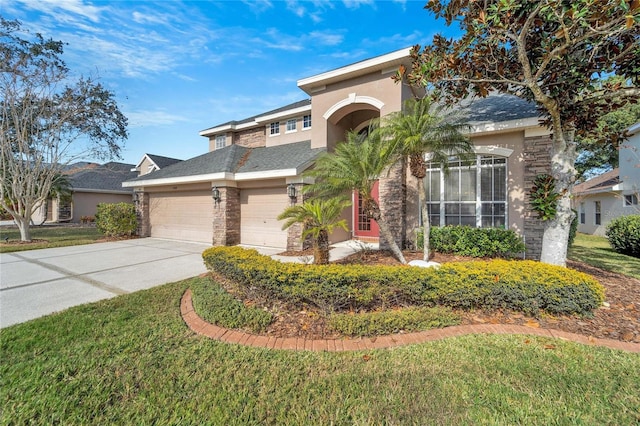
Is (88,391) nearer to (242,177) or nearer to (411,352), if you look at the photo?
(411,352)

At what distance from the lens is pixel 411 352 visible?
331 centimetres

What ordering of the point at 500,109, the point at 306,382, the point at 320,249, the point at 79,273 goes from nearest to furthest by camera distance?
the point at 306,382, the point at 320,249, the point at 79,273, the point at 500,109

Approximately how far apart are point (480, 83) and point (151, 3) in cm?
832

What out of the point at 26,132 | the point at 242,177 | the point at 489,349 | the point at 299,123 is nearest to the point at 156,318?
the point at 489,349

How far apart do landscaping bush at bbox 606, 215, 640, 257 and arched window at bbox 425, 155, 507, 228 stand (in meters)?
6.35

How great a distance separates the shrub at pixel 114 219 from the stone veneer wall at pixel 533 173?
1783 centimetres

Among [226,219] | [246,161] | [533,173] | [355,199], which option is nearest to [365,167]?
[533,173]

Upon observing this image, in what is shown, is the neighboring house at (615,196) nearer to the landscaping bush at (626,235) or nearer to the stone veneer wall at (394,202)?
the landscaping bush at (626,235)

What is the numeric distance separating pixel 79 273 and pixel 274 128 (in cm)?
1145

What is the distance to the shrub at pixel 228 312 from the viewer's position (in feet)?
12.9

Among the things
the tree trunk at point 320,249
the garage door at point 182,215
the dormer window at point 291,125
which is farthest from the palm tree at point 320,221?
the dormer window at point 291,125

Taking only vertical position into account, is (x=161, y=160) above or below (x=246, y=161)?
above

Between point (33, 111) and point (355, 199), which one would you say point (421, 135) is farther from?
point (33, 111)

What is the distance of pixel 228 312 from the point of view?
4.12m
